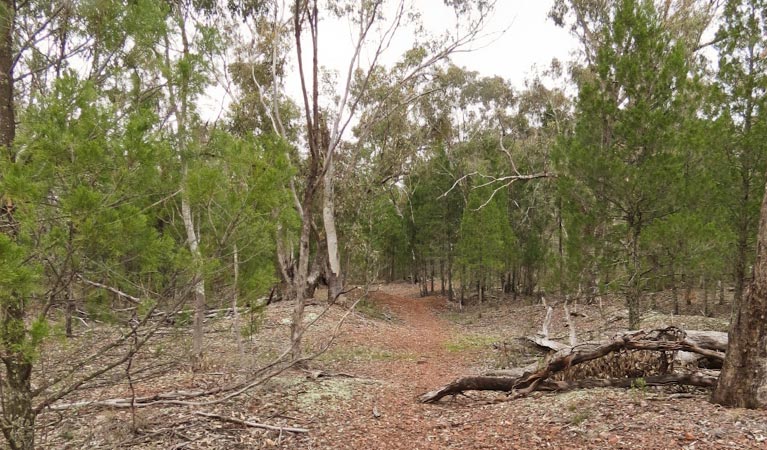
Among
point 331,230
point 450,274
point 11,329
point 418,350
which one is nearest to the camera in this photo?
point 11,329

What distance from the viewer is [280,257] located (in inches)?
668

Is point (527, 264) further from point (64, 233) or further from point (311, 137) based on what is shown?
point (64, 233)

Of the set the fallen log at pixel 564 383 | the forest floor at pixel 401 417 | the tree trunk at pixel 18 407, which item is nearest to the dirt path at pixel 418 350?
the forest floor at pixel 401 417

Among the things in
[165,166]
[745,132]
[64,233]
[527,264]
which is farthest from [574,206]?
[527,264]

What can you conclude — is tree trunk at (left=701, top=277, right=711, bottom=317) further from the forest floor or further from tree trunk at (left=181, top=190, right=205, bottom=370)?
tree trunk at (left=181, top=190, right=205, bottom=370)

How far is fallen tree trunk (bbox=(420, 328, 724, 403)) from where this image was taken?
18.4 ft

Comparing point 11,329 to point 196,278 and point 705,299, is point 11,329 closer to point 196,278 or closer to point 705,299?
point 196,278

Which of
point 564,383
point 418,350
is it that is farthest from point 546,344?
point 418,350

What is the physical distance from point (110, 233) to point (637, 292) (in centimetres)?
960

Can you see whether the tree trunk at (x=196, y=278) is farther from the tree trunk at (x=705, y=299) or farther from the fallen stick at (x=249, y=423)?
the tree trunk at (x=705, y=299)

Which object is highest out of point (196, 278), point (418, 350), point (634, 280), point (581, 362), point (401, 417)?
point (196, 278)

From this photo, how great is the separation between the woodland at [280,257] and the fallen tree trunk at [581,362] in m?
0.03

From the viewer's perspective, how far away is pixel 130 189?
3.40 meters

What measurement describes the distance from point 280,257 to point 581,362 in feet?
41.4
